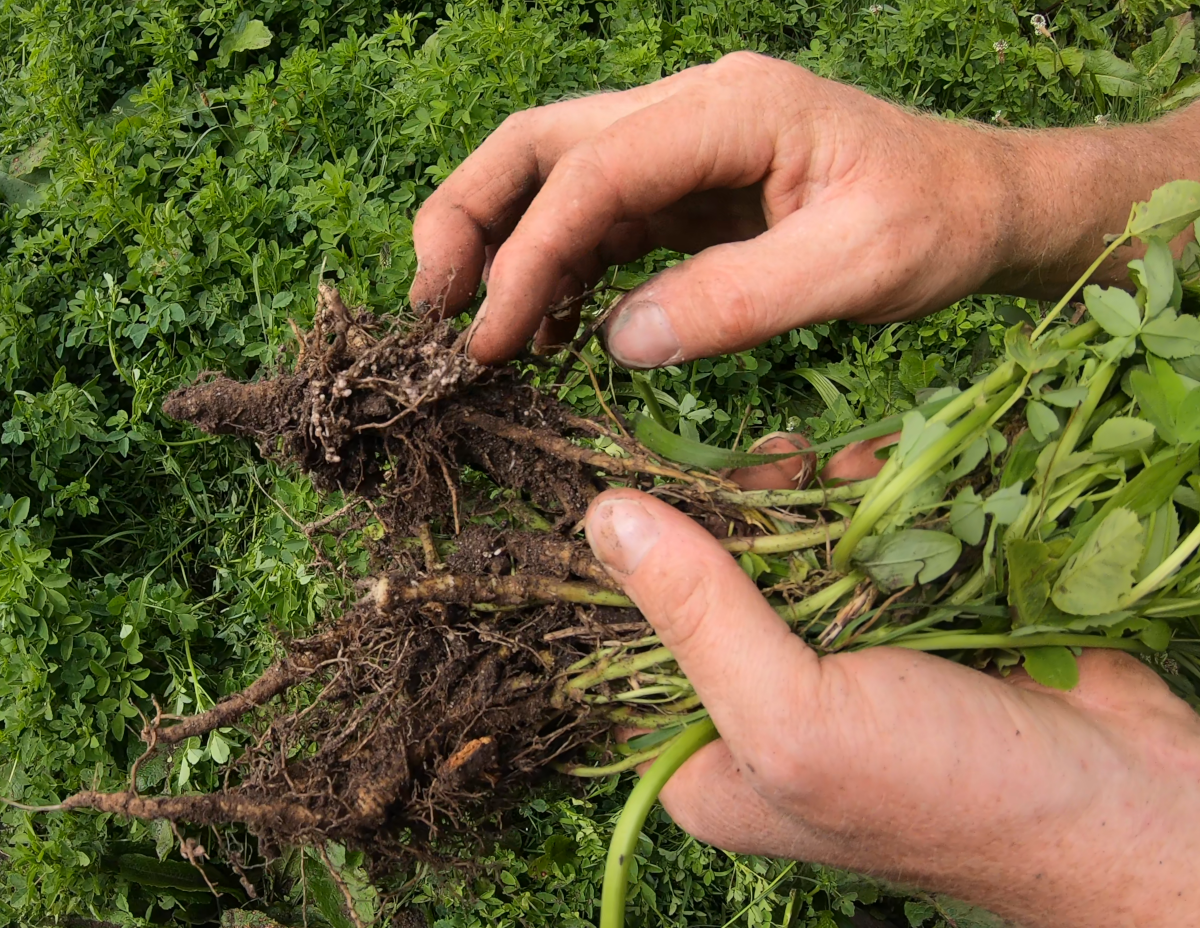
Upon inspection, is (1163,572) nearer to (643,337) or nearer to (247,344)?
(643,337)

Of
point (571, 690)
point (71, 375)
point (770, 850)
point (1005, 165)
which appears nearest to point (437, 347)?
point (571, 690)

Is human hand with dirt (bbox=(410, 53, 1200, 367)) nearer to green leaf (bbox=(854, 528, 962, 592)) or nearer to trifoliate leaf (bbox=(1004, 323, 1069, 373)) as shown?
trifoliate leaf (bbox=(1004, 323, 1069, 373))

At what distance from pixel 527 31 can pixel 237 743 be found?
2139 millimetres

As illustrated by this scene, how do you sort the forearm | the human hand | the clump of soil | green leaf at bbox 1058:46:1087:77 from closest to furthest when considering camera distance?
the human hand < the clump of soil < the forearm < green leaf at bbox 1058:46:1087:77

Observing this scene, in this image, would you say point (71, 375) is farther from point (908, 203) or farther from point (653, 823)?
point (908, 203)

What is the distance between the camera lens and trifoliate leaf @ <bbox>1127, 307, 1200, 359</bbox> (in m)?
1.36

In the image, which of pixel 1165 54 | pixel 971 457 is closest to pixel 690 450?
pixel 971 457

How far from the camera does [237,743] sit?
2.28m

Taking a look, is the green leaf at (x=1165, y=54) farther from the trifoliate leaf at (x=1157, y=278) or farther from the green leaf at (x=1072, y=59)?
the trifoliate leaf at (x=1157, y=278)

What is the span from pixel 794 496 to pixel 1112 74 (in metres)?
2.80

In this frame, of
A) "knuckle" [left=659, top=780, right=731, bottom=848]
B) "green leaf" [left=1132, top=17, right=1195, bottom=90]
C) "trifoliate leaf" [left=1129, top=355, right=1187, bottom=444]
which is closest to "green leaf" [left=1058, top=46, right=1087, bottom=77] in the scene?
"green leaf" [left=1132, top=17, right=1195, bottom=90]

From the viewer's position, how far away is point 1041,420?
1368mm

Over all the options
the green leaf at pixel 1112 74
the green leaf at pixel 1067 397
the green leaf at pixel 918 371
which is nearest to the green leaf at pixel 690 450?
the green leaf at pixel 1067 397

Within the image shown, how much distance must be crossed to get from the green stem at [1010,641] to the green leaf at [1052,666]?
15 millimetres
